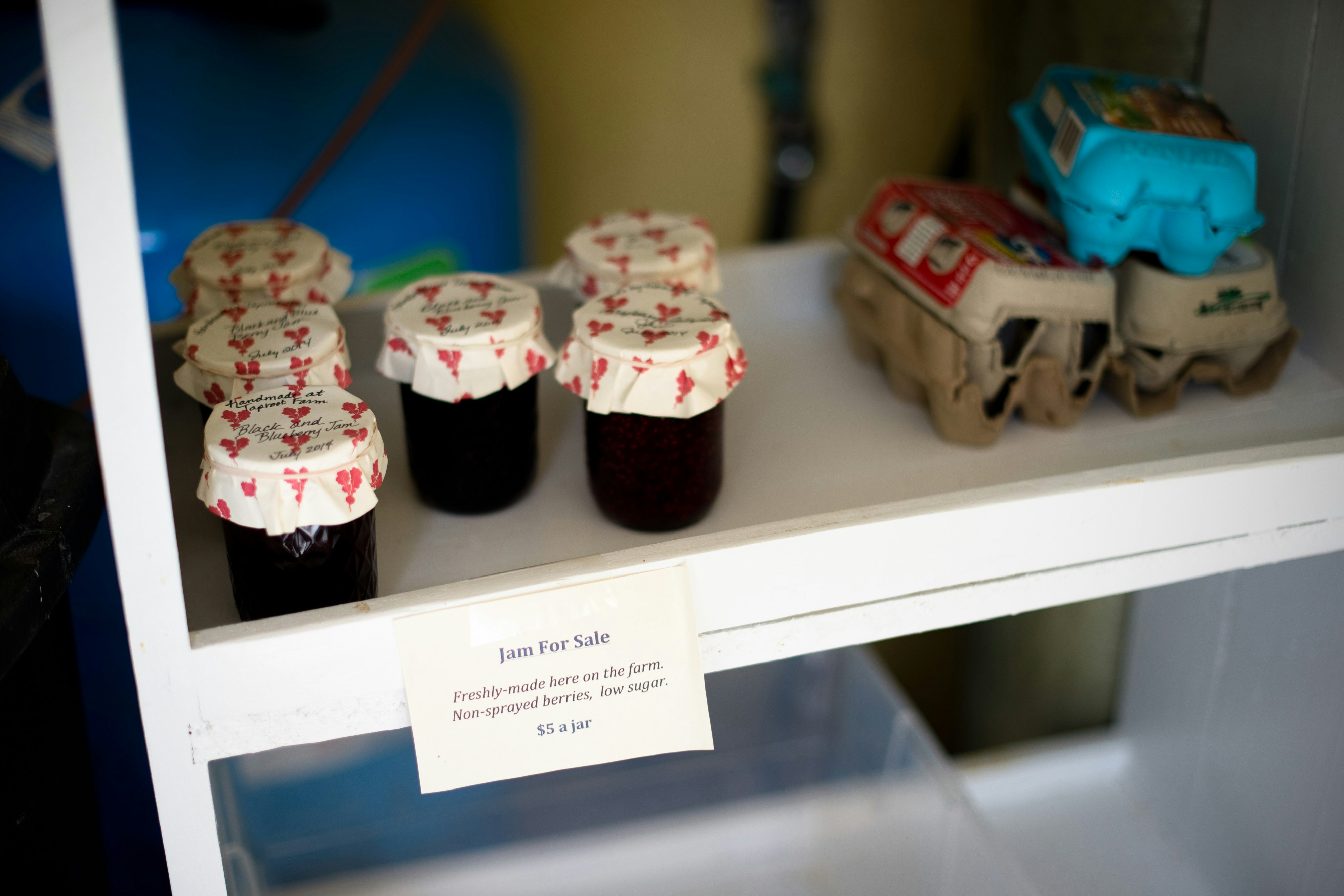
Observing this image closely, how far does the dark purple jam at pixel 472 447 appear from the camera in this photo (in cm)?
67

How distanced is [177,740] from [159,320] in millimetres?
579

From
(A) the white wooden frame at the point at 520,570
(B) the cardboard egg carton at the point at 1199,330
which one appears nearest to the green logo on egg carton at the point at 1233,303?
(B) the cardboard egg carton at the point at 1199,330

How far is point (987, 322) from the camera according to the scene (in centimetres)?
77

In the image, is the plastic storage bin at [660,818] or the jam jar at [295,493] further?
the plastic storage bin at [660,818]

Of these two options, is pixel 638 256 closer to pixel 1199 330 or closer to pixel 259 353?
pixel 259 353

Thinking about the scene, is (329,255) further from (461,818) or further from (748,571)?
(461,818)

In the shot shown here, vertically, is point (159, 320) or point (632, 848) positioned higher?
point (159, 320)

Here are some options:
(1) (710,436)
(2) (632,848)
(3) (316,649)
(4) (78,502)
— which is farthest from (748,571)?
(2) (632,848)

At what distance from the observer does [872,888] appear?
1002 millimetres

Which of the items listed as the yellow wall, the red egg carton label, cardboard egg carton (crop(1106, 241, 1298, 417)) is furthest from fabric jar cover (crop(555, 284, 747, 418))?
the yellow wall

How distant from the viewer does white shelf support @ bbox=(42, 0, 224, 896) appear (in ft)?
1.34

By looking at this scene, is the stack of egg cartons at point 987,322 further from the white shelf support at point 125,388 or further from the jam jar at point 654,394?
the white shelf support at point 125,388

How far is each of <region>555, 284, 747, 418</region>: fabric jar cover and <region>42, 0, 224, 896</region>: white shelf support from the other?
0.25m

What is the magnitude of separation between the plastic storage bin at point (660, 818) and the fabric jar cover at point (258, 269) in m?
0.42
